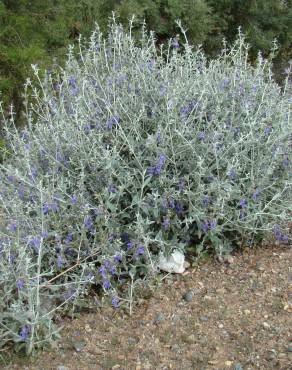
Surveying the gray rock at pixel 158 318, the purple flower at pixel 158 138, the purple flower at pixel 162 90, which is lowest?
the gray rock at pixel 158 318

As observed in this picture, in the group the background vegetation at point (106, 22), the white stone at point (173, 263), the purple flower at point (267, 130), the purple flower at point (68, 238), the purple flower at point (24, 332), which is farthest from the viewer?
the background vegetation at point (106, 22)

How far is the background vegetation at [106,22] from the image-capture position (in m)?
5.20

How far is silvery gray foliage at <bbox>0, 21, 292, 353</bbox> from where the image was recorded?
112 inches

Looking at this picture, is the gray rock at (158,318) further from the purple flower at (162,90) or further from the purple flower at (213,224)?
the purple flower at (162,90)

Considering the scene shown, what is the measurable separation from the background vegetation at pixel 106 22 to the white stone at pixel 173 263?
2572 millimetres

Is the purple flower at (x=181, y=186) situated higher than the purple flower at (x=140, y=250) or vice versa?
the purple flower at (x=181, y=186)

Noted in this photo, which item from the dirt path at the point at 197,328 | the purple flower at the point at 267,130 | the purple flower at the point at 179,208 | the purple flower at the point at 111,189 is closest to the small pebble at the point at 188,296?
the dirt path at the point at 197,328

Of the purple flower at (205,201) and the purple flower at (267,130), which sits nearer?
the purple flower at (205,201)

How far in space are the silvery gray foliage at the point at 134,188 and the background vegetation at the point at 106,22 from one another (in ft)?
5.52

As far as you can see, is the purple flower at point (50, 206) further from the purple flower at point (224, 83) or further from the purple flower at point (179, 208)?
the purple flower at point (224, 83)

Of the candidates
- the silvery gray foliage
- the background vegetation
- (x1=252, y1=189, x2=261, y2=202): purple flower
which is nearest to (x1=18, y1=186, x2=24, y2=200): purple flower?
the silvery gray foliage

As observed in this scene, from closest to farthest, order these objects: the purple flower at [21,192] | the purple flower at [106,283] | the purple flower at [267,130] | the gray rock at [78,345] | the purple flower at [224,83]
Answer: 1. the gray rock at [78,345]
2. the purple flower at [106,283]
3. the purple flower at [21,192]
4. the purple flower at [267,130]
5. the purple flower at [224,83]

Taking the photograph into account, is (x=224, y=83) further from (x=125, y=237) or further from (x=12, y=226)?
(x=12, y=226)

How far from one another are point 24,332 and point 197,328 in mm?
842
